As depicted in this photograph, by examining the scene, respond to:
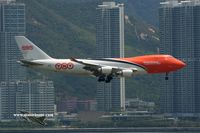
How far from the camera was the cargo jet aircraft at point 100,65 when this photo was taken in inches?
7475

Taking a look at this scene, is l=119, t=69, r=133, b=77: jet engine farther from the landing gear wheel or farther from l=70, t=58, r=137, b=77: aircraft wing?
the landing gear wheel

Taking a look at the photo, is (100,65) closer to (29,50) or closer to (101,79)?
(101,79)

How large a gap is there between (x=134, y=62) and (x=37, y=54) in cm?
1456

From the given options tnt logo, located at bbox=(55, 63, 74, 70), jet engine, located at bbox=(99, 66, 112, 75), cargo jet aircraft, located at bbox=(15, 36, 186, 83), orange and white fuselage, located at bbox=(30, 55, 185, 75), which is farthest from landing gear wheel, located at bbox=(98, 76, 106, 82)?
tnt logo, located at bbox=(55, 63, 74, 70)

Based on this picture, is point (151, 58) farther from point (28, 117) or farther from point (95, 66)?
point (28, 117)

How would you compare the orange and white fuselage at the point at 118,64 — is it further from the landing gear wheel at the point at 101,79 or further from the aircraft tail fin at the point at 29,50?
the landing gear wheel at the point at 101,79

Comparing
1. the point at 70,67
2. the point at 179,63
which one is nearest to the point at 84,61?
the point at 70,67

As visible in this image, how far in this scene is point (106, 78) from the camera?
188000 mm

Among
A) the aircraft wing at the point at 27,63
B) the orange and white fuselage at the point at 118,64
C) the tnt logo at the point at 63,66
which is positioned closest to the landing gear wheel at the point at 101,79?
the orange and white fuselage at the point at 118,64

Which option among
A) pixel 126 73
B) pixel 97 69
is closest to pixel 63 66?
pixel 97 69

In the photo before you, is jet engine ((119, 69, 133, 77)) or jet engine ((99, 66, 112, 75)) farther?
jet engine ((99, 66, 112, 75))

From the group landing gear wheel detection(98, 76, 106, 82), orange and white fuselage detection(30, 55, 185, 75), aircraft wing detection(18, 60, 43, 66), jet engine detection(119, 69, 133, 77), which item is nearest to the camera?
landing gear wheel detection(98, 76, 106, 82)

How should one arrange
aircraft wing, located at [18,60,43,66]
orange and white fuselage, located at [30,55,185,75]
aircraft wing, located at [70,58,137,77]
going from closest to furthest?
aircraft wing, located at [18,60,43,66]
aircraft wing, located at [70,58,137,77]
orange and white fuselage, located at [30,55,185,75]

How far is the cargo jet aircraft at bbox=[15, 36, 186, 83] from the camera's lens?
190 metres
